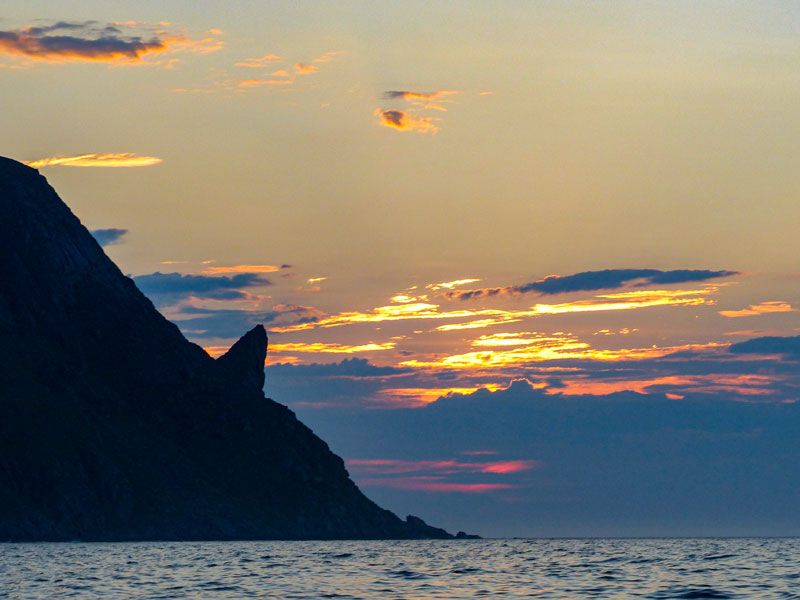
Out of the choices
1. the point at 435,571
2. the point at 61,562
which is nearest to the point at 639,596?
the point at 435,571

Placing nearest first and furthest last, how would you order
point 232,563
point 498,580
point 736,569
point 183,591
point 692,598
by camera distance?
point 692,598 < point 183,591 < point 498,580 < point 736,569 < point 232,563

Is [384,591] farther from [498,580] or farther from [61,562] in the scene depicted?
[61,562]

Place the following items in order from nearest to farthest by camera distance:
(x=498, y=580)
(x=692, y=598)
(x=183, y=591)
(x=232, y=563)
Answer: (x=692, y=598), (x=183, y=591), (x=498, y=580), (x=232, y=563)

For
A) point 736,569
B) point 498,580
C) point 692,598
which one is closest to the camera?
point 692,598

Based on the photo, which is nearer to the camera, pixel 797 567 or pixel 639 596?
pixel 639 596

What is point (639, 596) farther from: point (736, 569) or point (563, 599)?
point (736, 569)

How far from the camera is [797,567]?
123125 mm

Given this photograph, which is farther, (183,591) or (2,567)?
(2,567)

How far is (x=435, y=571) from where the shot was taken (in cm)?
11988

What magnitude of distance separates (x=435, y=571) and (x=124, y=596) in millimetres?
46926

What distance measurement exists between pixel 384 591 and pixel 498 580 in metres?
19.3

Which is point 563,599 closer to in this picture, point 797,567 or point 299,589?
point 299,589

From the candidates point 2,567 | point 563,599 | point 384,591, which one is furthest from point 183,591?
point 2,567

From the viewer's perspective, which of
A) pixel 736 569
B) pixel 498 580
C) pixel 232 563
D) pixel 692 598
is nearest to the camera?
pixel 692 598
